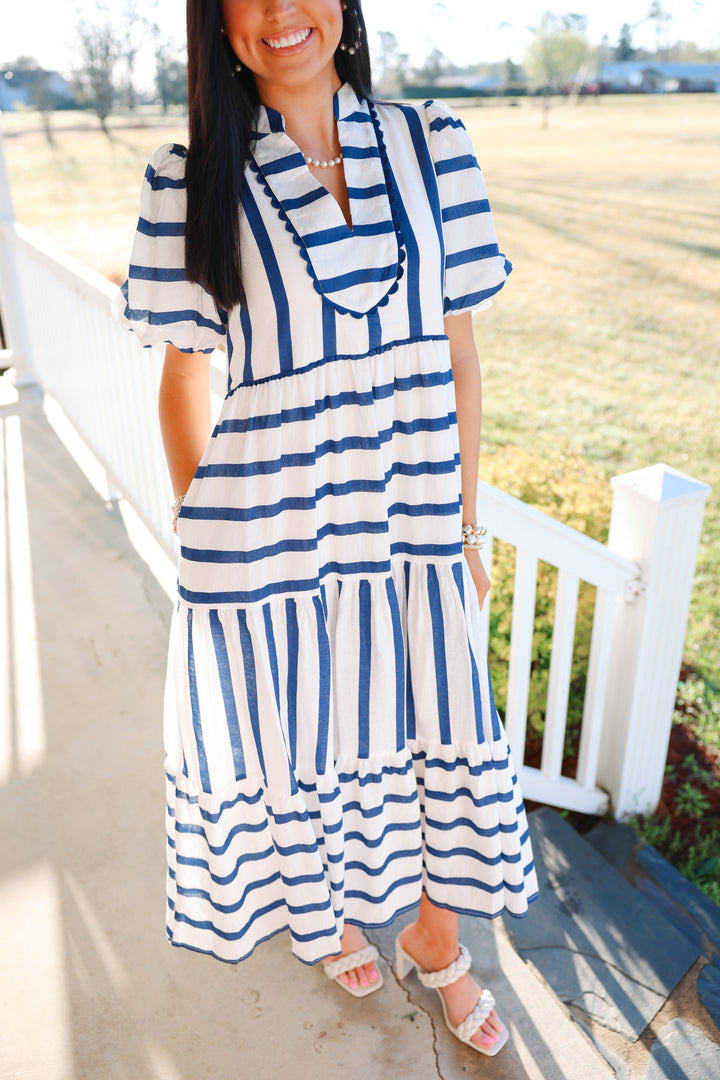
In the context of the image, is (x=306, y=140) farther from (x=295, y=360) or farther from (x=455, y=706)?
(x=455, y=706)

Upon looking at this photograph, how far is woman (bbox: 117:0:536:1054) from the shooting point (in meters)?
1.09

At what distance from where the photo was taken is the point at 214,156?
107cm

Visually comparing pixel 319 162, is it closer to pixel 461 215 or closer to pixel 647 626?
pixel 461 215

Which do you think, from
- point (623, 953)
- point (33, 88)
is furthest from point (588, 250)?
point (623, 953)

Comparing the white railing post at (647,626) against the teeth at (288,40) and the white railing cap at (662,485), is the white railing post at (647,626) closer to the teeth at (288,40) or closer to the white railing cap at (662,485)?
the white railing cap at (662,485)

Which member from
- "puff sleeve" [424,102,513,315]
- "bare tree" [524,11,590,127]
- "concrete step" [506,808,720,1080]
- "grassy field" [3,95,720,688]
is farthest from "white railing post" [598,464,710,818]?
"bare tree" [524,11,590,127]

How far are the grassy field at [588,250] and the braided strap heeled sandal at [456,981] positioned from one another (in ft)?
9.54

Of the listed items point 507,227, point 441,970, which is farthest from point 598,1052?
point 507,227

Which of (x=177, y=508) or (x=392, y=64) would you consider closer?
(x=177, y=508)

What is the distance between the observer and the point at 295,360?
3.63 feet

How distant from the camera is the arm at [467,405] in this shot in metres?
1.24

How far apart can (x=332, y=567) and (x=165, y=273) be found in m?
0.45

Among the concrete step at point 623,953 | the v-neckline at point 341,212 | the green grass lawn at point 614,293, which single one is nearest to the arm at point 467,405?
the v-neckline at point 341,212

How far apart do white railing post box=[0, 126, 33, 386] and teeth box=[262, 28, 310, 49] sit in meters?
3.41
